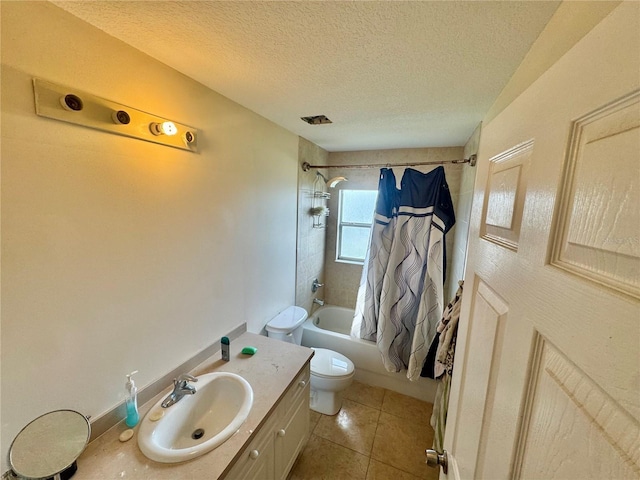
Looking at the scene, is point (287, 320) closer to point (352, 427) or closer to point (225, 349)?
point (225, 349)

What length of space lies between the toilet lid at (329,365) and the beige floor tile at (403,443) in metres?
0.50

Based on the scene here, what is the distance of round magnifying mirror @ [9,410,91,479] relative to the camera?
766 mm

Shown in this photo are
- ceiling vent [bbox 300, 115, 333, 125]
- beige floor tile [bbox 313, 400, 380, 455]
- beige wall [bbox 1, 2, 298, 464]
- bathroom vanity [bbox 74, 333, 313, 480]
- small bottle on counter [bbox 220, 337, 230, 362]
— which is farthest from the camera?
beige floor tile [bbox 313, 400, 380, 455]

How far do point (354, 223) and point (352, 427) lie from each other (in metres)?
2.05

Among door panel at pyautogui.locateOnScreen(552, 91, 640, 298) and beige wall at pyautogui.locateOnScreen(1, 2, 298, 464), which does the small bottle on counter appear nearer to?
beige wall at pyautogui.locateOnScreen(1, 2, 298, 464)

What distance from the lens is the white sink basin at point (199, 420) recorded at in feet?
3.05

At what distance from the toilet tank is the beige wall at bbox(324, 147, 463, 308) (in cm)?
101

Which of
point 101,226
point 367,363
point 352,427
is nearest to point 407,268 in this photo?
point 367,363

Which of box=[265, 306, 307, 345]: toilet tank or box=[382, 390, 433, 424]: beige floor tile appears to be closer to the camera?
box=[265, 306, 307, 345]: toilet tank

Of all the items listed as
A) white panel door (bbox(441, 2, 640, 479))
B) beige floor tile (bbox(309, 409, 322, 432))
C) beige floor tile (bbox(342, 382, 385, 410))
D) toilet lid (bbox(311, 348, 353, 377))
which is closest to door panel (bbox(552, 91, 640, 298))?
white panel door (bbox(441, 2, 640, 479))

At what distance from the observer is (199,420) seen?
3.96ft


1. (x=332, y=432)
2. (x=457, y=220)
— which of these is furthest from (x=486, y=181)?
(x=332, y=432)

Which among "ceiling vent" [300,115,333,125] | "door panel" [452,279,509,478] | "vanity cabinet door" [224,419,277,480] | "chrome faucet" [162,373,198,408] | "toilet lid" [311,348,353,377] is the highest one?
"ceiling vent" [300,115,333,125]

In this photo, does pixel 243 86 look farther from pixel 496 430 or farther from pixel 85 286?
pixel 496 430
